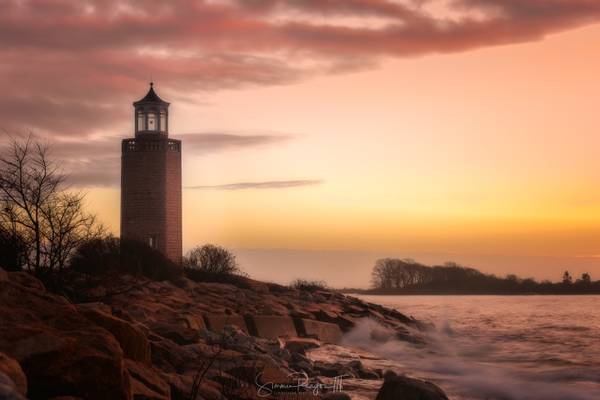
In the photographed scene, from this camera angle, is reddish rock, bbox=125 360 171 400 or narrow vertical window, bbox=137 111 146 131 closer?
reddish rock, bbox=125 360 171 400

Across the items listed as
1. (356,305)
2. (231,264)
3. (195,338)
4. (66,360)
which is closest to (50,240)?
(195,338)

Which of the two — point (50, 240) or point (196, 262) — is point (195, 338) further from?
point (196, 262)

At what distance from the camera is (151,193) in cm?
3897

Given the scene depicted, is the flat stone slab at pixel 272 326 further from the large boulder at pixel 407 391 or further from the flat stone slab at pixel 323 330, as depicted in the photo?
the large boulder at pixel 407 391

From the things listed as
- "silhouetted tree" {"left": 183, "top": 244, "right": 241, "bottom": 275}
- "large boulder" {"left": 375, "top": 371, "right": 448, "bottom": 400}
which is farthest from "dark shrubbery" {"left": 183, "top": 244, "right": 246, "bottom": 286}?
"large boulder" {"left": 375, "top": 371, "right": 448, "bottom": 400}

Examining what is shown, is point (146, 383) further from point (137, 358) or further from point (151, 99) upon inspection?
point (151, 99)

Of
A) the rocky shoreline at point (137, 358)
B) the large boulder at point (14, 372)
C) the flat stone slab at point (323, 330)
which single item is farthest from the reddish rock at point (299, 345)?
the large boulder at point (14, 372)

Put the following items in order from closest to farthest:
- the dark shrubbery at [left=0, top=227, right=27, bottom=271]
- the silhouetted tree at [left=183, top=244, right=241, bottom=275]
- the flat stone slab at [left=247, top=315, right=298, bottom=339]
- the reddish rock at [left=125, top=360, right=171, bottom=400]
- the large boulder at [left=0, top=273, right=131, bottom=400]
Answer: the large boulder at [left=0, top=273, right=131, bottom=400], the reddish rock at [left=125, top=360, right=171, bottom=400], the dark shrubbery at [left=0, top=227, right=27, bottom=271], the flat stone slab at [left=247, top=315, right=298, bottom=339], the silhouetted tree at [left=183, top=244, right=241, bottom=275]

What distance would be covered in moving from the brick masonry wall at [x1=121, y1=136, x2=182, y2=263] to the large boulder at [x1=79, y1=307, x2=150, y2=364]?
3137 centimetres

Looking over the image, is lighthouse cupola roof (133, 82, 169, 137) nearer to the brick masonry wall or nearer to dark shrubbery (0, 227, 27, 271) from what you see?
the brick masonry wall

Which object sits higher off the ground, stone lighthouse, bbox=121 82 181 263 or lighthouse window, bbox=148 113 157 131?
lighthouse window, bbox=148 113 157 131

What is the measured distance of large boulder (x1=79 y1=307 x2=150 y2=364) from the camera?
6.84m

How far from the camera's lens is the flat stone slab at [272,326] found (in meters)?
17.3

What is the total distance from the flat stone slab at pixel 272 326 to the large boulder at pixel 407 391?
8.76m
